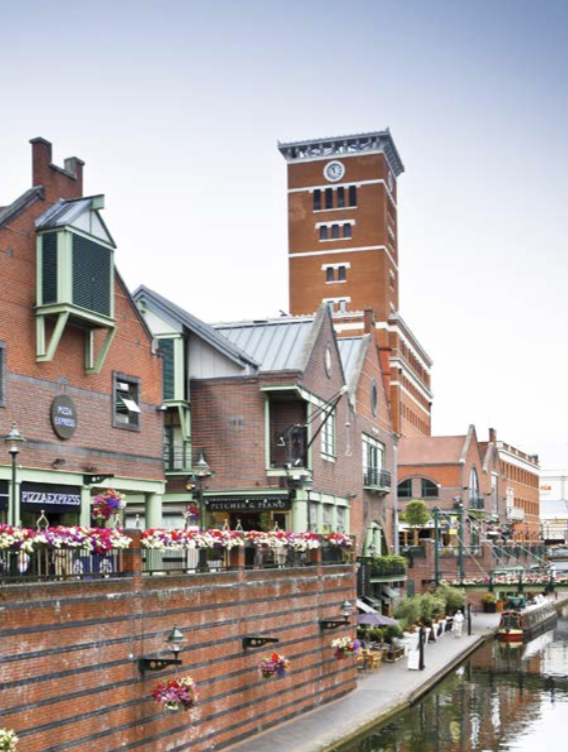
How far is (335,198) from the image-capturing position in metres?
106

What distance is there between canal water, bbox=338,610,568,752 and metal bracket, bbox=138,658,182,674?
691 cm

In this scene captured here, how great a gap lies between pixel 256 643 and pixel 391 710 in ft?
23.0

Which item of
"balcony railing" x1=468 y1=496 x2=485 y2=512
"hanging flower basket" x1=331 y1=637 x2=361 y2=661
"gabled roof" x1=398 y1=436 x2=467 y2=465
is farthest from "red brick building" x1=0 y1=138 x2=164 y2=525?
"balcony railing" x1=468 y1=496 x2=485 y2=512

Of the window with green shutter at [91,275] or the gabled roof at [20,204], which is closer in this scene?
the gabled roof at [20,204]

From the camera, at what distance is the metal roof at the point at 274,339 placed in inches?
1684

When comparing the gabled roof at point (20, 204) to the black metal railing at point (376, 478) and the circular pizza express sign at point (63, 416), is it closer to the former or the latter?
the circular pizza express sign at point (63, 416)

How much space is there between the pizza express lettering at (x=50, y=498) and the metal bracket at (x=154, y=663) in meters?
8.13

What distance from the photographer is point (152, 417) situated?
33781mm

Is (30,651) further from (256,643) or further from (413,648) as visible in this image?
(413,648)

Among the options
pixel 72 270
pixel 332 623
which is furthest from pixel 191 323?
pixel 332 623

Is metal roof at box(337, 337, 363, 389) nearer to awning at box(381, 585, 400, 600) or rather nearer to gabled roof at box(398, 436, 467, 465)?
awning at box(381, 585, 400, 600)

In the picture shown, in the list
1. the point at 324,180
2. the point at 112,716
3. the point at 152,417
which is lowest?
the point at 112,716

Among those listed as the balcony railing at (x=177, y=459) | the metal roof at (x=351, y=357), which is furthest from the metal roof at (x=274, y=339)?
the metal roof at (x=351, y=357)

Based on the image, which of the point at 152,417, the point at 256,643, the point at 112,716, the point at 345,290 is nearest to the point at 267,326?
the point at 152,417
